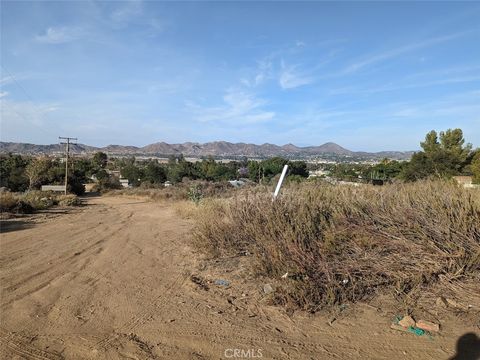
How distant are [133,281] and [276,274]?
249 centimetres

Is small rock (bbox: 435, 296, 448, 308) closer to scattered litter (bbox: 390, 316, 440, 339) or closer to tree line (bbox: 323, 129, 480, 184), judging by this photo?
scattered litter (bbox: 390, 316, 440, 339)

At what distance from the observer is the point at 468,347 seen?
3.86 m

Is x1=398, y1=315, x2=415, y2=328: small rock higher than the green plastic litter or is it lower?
higher

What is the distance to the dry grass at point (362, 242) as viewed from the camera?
493 cm

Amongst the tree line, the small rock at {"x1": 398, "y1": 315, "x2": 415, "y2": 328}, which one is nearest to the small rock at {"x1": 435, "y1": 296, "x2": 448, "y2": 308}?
the small rock at {"x1": 398, "y1": 315, "x2": 415, "y2": 328}

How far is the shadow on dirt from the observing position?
3.67 meters

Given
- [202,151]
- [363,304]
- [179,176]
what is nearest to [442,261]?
[363,304]

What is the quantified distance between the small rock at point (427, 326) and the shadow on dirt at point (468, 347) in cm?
24

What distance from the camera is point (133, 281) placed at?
6.20 m

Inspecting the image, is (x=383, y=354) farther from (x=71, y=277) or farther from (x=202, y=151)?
(x=202, y=151)

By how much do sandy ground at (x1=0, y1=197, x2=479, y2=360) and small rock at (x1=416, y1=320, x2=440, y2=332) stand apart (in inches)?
4.6

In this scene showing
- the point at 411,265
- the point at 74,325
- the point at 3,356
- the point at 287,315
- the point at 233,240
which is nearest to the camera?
the point at 3,356

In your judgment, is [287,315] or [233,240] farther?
[233,240]

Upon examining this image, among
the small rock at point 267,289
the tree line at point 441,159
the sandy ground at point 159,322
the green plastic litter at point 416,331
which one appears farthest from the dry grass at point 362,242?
the tree line at point 441,159
